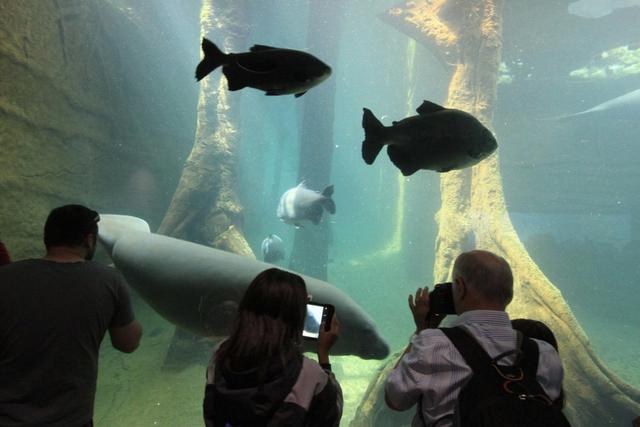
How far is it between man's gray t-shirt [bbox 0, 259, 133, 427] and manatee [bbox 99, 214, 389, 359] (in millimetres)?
875

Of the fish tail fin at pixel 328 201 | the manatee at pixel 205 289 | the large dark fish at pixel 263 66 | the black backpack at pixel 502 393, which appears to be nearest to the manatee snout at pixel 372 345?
the manatee at pixel 205 289

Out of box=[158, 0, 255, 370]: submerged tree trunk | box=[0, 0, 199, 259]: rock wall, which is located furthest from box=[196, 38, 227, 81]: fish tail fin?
box=[158, 0, 255, 370]: submerged tree trunk

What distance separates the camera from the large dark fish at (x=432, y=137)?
2158 mm

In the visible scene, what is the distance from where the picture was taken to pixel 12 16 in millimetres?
5316

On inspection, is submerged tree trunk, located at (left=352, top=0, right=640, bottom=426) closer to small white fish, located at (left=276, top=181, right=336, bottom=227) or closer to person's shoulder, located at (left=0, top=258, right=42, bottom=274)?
small white fish, located at (left=276, top=181, right=336, bottom=227)

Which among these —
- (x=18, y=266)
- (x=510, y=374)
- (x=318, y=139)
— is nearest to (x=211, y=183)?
(x=318, y=139)

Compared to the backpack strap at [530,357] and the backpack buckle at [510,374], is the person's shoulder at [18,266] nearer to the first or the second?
the backpack buckle at [510,374]

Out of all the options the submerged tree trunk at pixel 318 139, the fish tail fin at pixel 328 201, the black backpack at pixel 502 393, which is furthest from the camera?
the submerged tree trunk at pixel 318 139

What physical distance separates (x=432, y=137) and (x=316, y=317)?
4.06 ft

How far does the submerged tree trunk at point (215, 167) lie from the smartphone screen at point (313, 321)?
20.8 ft

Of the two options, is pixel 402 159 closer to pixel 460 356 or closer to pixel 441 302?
pixel 441 302

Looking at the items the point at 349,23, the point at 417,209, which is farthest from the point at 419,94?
the point at 349,23

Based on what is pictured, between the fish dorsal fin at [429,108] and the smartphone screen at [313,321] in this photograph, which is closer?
the smartphone screen at [313,321]

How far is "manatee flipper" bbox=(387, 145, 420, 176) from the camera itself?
224 cm
